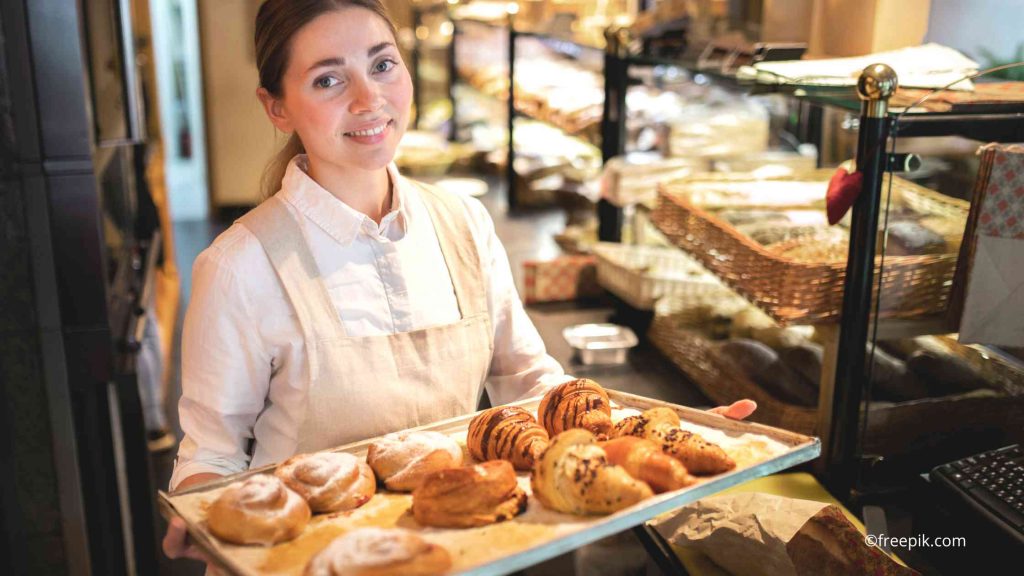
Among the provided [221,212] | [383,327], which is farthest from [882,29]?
[221,212]

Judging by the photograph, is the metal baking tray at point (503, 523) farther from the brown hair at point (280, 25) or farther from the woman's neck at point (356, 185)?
the brown hair at point (280, 25)

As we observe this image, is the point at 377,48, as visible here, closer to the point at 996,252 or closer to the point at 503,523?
the point at 503,523

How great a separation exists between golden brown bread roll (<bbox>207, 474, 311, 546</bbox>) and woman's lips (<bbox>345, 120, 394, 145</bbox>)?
1.83 ft

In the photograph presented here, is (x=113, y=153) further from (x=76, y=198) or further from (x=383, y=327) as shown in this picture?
(x=383, y=327)

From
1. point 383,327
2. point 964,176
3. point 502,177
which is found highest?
point 964,176

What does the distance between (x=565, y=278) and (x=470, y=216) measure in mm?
1673

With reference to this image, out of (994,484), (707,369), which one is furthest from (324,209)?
(707,369)

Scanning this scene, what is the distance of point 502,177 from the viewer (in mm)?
5629

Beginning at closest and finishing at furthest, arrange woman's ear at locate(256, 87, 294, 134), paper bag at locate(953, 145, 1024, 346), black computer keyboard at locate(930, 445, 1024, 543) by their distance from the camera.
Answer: black computer keyboard at locate(930, 445, 1024, 543) → woman's ear at locate(256, 87, 294, 134) → paper bag at locate(953, 145, 1024, 346)

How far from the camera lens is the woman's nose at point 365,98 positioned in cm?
139

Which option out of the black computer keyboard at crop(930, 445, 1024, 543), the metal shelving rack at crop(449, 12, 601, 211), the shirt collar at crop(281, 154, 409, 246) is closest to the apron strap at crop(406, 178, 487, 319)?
the shirt collar at crop(281, 154, 409, 246)

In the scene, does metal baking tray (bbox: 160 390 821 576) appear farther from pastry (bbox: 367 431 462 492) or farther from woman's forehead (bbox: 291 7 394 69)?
woman's forehead (bbox: 291 7 394 69)

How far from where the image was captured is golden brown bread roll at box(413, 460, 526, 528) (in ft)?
3.36

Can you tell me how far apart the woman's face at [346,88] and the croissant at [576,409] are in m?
0.45
